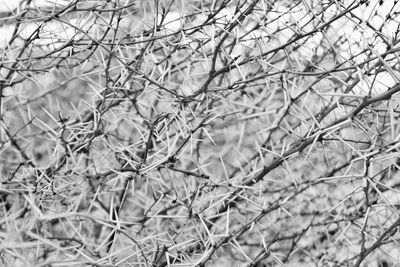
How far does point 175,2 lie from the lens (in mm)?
2705

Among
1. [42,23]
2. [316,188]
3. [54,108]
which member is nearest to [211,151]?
[316,188]

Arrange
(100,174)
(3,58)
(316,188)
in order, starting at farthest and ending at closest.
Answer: (316,188) < (100,174) < (3,58)

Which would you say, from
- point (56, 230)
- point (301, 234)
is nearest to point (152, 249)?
point (56, 230)

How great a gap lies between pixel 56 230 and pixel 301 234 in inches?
43.6

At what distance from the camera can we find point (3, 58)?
2.40 m

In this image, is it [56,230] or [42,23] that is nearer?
[42,23]

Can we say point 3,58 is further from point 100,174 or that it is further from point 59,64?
point 100,174

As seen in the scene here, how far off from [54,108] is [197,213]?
44.0 inches

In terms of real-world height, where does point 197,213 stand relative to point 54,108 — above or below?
below

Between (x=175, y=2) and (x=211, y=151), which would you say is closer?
(x=175, y=2)

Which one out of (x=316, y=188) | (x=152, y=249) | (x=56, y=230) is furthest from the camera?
(x=316, y=188)

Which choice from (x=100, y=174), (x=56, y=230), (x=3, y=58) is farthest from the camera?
(x=56, y=230)

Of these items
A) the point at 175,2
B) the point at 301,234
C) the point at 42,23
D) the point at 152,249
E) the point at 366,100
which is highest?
the point at 175,2

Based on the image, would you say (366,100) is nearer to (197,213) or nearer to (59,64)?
(197,213)
